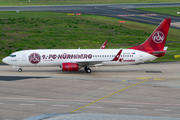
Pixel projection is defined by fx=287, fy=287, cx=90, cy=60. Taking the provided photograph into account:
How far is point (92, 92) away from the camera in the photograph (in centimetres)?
3638

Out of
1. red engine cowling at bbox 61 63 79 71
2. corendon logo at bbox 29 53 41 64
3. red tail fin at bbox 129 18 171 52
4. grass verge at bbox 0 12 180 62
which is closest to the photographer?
red engine cowling at bbox 61 63 79 71

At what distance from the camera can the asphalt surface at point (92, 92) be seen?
1126 inches

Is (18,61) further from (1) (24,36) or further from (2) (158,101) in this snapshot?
(1) (24,36)

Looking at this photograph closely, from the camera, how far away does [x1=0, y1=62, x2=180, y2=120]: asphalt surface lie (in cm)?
2861

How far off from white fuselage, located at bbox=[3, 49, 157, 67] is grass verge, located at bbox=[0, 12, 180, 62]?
16.0 metres

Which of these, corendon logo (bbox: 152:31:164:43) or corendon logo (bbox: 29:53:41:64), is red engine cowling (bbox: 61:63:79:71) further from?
corendon logo (bbox: 152:31:164:43)

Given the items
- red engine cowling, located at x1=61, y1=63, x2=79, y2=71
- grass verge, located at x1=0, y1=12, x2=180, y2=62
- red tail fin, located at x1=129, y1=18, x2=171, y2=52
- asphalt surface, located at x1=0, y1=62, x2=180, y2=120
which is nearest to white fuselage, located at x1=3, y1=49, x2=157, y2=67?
red engine cowling, located at x1=61, y1=63, x2=79, y2=71

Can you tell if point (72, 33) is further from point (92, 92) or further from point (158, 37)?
point (92, 92)

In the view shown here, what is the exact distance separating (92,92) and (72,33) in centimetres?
5249

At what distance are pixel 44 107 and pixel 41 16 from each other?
87.6 metres

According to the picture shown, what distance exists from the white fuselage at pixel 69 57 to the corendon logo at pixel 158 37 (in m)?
3.41

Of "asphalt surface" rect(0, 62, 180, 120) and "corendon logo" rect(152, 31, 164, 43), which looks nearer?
"asphalt surface" rect(0, 62, 180, 120)

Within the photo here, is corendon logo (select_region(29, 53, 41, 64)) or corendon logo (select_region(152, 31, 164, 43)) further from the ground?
corendon logo (select_region(152, 31, 164, 43))

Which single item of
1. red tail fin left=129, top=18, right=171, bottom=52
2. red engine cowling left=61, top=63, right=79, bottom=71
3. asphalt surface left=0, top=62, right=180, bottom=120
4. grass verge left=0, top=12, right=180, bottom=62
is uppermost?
grass verge left=0, top=12, right=180, bottom=62
